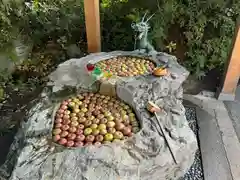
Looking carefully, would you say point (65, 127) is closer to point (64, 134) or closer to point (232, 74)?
point (64, 134)

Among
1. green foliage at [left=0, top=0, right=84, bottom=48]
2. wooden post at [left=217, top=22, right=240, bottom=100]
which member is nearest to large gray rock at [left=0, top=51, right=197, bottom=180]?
wooden post at [left=217, top=22, right=240, bottom=100]

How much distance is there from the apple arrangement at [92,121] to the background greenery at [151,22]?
2021 mm

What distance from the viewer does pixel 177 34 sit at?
15.5 feet

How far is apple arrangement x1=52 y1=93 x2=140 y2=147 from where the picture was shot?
2.24 meters

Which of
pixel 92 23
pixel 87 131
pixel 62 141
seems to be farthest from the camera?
pixel 92 23

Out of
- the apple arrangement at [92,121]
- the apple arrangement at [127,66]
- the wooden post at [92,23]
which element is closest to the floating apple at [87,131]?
the apple arrangement at [92,121]

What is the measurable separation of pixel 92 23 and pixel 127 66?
0.96 meters

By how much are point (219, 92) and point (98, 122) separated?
242 centimetres

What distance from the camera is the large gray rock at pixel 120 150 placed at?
6.46 feet

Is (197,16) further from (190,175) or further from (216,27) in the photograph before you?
(190,175)

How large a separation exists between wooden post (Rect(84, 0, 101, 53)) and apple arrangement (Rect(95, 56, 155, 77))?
560mm

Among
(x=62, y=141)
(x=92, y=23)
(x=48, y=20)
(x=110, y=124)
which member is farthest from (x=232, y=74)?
(x=48, y=20)

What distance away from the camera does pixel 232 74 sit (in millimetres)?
3822

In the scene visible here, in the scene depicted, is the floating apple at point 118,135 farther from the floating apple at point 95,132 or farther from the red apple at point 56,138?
the red apple at point 56,138
